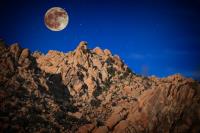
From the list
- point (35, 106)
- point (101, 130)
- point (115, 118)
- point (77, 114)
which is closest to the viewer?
point (101, 130)

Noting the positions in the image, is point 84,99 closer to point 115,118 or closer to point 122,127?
point 115,118

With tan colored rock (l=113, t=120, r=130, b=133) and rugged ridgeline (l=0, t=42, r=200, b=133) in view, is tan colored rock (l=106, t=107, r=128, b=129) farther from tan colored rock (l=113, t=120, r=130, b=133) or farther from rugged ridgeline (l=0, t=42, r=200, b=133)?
tan colored rock (l=113, t=120, r=130, b=133)

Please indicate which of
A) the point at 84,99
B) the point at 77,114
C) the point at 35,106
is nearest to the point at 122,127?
the point at 77,114

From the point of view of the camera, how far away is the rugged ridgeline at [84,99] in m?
57.9

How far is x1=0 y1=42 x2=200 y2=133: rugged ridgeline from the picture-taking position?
57938 millimetres

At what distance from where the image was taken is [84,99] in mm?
72375

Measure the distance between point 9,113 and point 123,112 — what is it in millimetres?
22643

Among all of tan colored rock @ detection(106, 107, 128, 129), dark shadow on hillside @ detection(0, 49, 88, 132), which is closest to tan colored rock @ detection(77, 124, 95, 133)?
dark shadow on hillside @ detection(0, 49, 88, 132)

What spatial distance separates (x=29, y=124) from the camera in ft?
183

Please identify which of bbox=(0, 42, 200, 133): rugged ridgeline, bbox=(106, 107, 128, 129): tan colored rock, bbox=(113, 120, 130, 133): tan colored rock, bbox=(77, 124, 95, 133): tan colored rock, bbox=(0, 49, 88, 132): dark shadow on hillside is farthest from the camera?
bbox=(106, 107, 128, 129): tan colored rock

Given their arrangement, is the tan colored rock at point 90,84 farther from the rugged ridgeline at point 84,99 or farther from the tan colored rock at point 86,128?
the tan colored rock at point 86,128

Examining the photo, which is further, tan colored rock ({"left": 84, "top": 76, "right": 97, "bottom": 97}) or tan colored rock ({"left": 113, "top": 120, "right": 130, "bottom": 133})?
tan colored rock ({"left": 84, "top": 76, "right": 97, "bottom": 97})

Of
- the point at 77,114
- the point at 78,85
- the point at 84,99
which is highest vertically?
the point at 78,85

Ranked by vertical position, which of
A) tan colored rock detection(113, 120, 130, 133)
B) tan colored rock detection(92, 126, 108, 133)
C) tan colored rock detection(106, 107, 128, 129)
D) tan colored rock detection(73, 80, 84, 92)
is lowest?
tan colored rock detection(92, 126, 108, 133)
